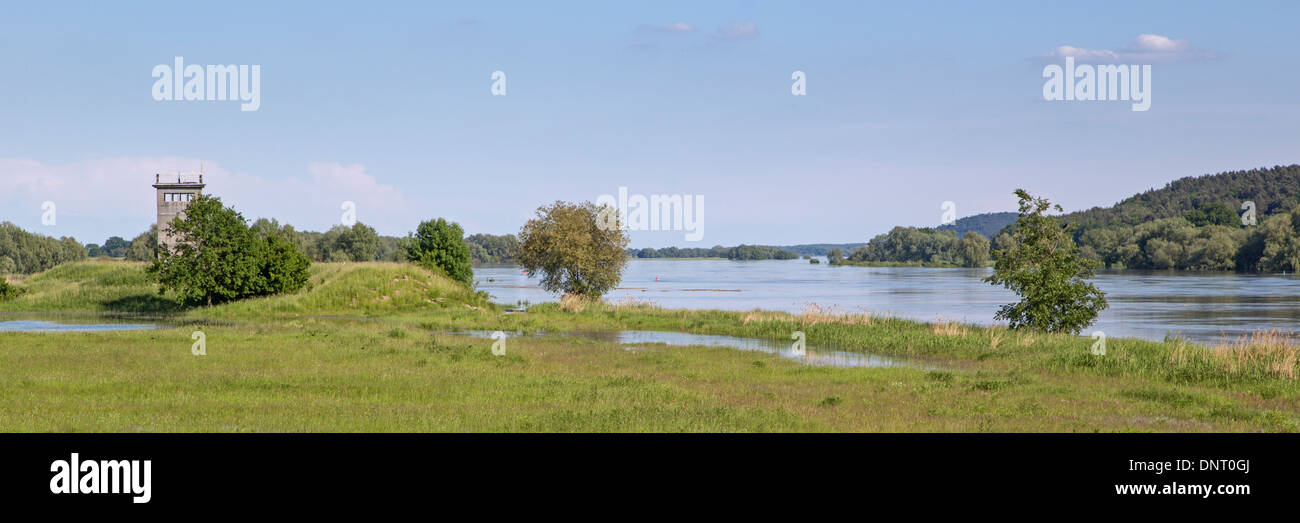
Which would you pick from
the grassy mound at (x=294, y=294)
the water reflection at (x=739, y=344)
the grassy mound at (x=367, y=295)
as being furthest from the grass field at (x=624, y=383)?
the grassy mound at (x=294, y=294)

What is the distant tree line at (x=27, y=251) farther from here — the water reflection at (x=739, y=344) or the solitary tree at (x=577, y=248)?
Answer: the water reflection at (x=739, y=344)

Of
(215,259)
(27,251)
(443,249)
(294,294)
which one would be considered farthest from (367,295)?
(27,251)

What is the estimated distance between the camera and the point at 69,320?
185ft

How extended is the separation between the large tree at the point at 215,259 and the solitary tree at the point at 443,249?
24.5 meters

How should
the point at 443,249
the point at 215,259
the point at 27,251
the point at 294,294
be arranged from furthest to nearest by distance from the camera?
the point at 27,251, the point at 443,249, the point at 294,294, the point at 215,259

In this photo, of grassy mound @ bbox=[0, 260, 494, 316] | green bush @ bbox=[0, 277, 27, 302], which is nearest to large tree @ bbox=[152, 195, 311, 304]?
grassy mound @ bbox=[0, 260, 494, 316]

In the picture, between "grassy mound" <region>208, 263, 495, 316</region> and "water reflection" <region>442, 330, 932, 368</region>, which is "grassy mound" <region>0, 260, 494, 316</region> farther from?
Answer: "water reflection" <region>442, 330, 932, 368</region>

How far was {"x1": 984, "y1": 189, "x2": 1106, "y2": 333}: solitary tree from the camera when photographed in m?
43.7

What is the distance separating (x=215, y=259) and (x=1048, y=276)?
49.7 meters

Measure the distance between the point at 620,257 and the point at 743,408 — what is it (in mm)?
48083

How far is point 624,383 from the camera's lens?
2653cm

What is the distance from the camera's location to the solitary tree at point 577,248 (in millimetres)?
66562

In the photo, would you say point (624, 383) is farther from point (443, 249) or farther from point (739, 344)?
point (443, 249)
